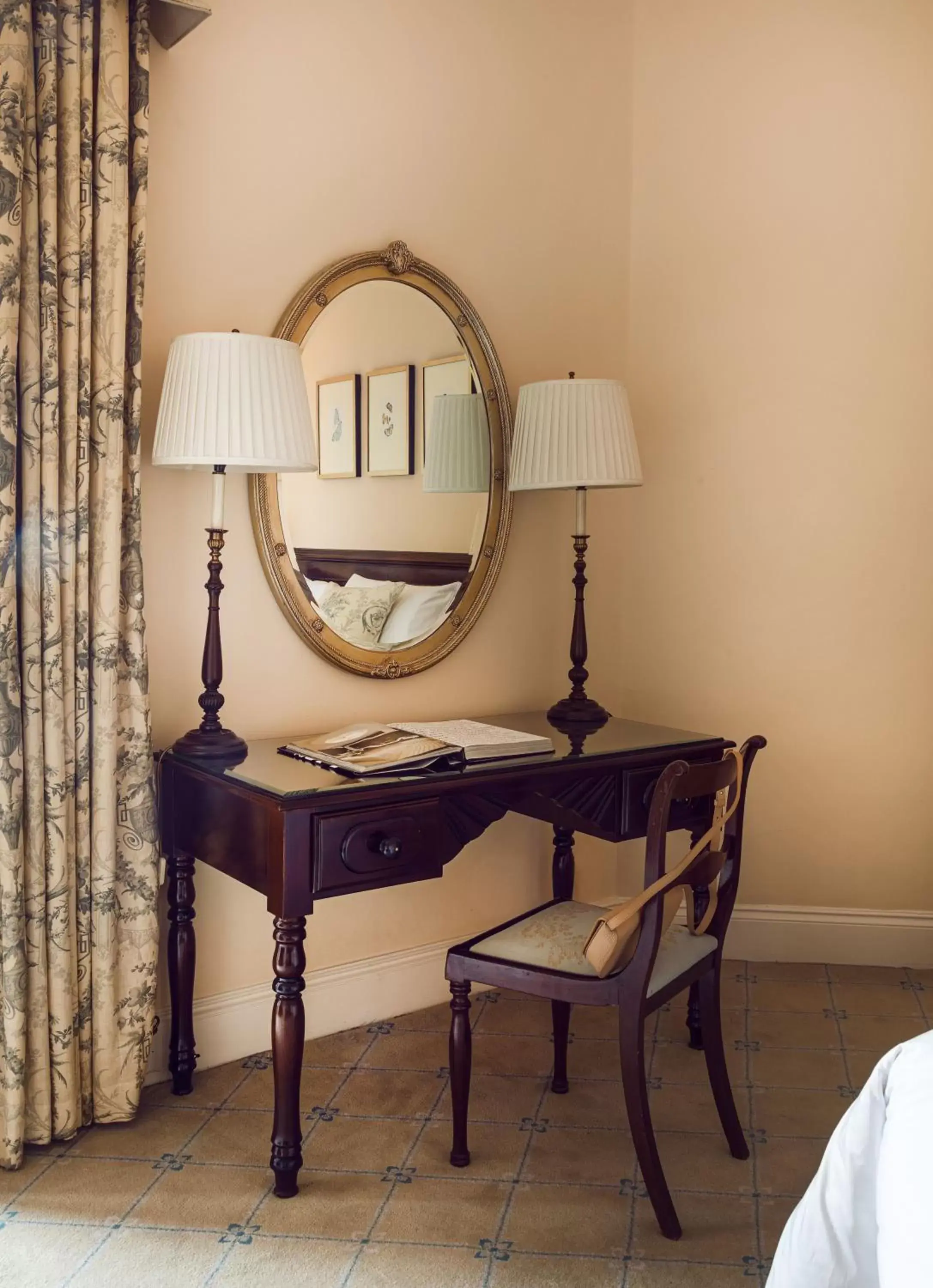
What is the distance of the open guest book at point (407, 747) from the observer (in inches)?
88.0

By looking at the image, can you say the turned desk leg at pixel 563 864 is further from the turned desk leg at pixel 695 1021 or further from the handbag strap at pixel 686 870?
the handbag strap at pixel 686 870

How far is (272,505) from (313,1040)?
1281mm

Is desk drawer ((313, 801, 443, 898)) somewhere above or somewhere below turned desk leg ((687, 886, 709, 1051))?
above

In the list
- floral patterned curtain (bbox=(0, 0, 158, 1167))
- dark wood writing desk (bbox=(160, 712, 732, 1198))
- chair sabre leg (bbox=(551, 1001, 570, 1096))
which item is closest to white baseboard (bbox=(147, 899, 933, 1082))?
dark wood writing desk (bbox=(160, 712, 732, 1198))

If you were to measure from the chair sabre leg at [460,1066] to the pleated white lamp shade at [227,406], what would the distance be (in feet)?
3.53

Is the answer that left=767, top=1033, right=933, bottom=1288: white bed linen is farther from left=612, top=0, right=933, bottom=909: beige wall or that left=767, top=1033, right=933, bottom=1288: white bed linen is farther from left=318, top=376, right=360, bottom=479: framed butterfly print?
left=612, top=0, right=933, bottom=909: beige wall

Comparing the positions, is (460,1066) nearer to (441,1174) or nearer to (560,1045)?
(441,1174)

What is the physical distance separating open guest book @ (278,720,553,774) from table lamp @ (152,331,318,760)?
22 cm

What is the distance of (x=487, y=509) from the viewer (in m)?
3.04

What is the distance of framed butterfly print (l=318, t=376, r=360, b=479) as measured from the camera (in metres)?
2.70

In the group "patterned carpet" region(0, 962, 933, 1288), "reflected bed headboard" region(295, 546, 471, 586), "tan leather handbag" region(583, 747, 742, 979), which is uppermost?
"reflected bed headboard" region(295, 546, 471, 586)

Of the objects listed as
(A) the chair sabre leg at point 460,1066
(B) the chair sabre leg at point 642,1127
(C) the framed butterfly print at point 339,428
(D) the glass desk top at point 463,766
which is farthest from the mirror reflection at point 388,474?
(B) the chair sabre leg at point 642,1127

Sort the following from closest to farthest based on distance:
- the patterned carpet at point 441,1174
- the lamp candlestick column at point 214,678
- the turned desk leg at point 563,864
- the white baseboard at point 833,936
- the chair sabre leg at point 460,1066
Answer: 1. the patterned carpet at point 441,1174
2. the chair sabre leg at point 460,1066
3. the lamp candlestick column at point 214,678
4. the turned desk leg at point 563,864
5. the white baseboard at point 833,936

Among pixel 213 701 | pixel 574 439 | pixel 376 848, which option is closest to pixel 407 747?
pixel 376 848
